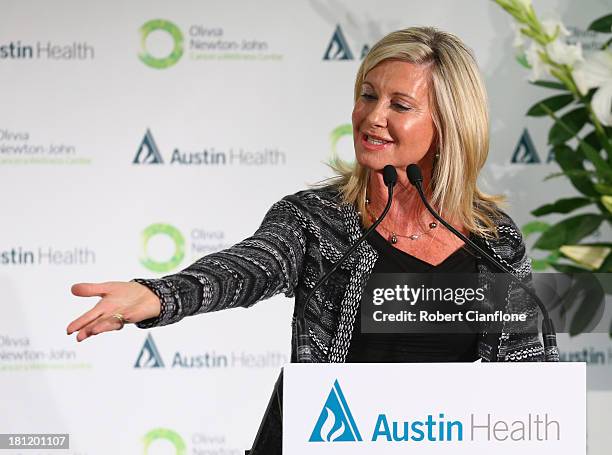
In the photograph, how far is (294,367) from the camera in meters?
1.10

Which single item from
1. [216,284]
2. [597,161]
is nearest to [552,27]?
[597,161]

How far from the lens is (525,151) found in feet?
11.4

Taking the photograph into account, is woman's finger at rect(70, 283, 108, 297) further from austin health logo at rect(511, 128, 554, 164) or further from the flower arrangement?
austin health logo at rect(511, 128, 554, 164)

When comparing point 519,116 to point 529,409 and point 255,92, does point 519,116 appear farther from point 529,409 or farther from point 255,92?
point 529,409

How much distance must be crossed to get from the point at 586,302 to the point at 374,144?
0.55 meters

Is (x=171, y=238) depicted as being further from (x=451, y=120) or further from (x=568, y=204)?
(x=568, y=204)

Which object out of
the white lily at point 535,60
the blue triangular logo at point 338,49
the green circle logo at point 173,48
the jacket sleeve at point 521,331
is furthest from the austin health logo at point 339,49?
the white lily at point 535,60

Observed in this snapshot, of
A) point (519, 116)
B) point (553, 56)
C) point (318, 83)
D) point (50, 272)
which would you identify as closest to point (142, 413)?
point (50, 272)

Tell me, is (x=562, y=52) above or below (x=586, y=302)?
above

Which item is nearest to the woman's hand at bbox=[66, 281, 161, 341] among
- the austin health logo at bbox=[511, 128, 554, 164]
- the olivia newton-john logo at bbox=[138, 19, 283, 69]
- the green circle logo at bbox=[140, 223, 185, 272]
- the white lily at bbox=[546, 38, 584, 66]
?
the white lily at bbox=[546, 38, 584, 66]

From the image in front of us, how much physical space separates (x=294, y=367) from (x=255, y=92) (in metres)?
2.43

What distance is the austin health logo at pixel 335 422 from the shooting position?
1100 millimetres

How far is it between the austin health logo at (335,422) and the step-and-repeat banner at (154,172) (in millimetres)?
2305

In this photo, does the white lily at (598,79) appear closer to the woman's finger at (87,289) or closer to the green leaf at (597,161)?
the green leaf at (597,161)
